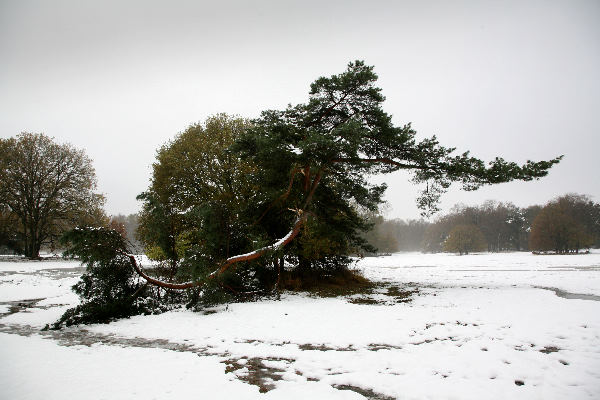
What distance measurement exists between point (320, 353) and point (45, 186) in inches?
1552

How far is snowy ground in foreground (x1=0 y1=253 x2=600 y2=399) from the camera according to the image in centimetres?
409

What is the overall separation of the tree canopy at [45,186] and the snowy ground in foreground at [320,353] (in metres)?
28.4

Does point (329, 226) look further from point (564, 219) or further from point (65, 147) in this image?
point (564, 219)

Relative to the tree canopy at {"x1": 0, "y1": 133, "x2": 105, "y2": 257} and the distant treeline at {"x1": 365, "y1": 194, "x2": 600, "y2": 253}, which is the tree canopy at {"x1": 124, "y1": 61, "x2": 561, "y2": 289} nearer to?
the distant treeline at {"x1": 365, "y1": 194, "x2": 600, "y2": 253}

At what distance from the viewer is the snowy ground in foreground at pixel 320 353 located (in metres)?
4.09

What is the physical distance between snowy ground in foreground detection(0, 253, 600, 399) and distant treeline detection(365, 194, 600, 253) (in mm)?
27468

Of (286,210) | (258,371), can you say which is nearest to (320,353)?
(258,371)

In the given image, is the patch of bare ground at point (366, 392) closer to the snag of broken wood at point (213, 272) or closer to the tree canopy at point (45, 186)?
the snag of broken wood at point (213, 272)

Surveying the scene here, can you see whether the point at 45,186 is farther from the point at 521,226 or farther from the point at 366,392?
the point at 521,226

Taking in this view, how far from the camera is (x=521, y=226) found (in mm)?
76250

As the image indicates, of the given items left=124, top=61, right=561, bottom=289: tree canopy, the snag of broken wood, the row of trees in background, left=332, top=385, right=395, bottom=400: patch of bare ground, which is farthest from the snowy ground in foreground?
left=124, top=61, right=561, bottom=289: tree canopy

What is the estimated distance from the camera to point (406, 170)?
14.4 metres

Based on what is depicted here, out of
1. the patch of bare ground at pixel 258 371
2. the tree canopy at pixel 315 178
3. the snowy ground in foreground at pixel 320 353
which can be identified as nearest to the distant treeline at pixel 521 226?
the tree canopy at pixel 315 178

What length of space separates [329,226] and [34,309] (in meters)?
10.6
